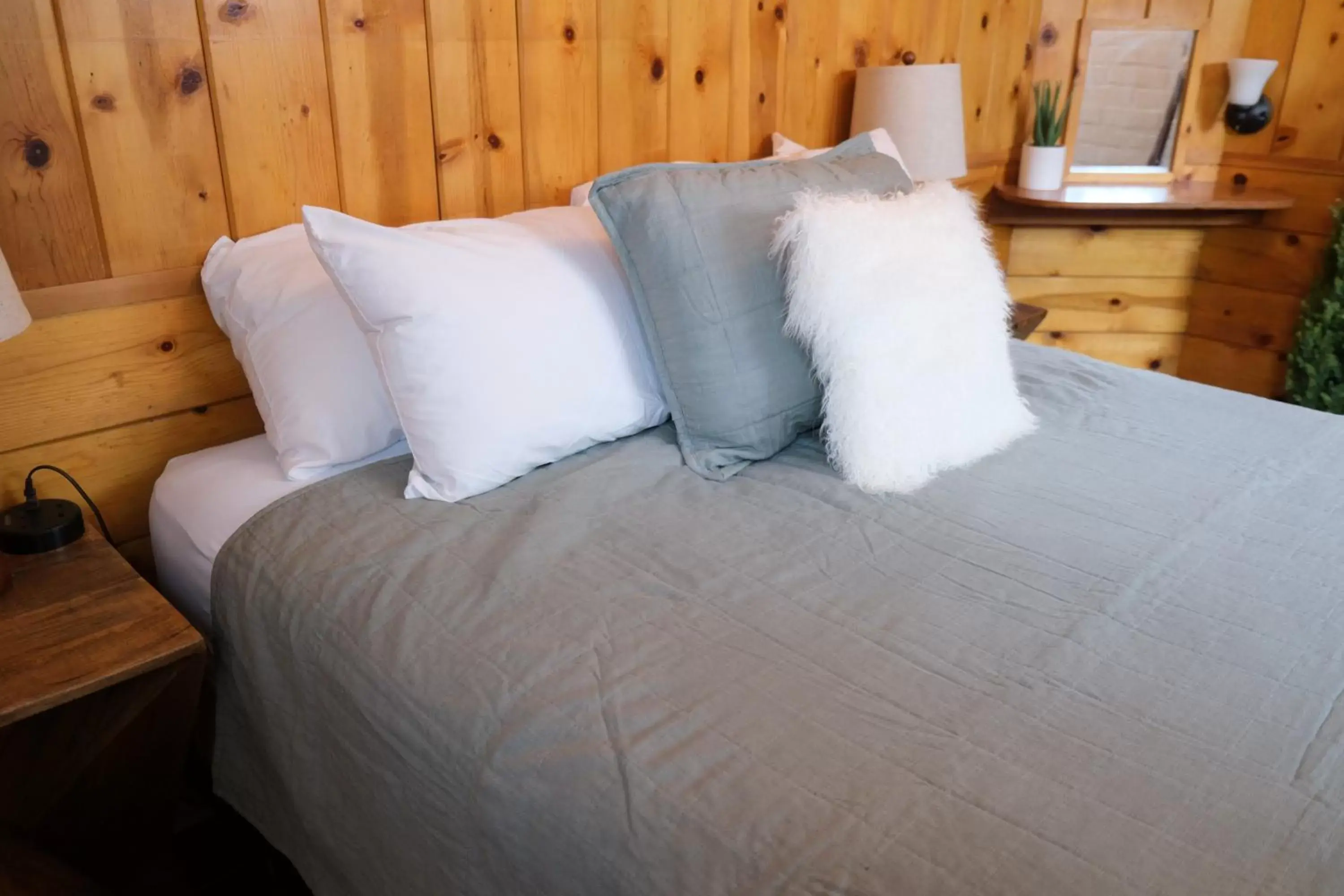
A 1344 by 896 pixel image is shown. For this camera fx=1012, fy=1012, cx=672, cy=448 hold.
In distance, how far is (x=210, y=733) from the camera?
1403 mm

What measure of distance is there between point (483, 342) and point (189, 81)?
22.0 inches

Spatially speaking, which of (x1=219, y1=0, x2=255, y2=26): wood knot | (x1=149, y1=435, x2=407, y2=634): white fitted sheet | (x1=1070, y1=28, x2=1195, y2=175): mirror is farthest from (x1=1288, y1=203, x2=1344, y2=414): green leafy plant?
(x1=219, y1=0, x2=255, y2=26): wood knot

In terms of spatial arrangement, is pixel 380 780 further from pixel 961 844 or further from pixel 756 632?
pixel 961 844

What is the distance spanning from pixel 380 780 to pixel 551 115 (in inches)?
47.3

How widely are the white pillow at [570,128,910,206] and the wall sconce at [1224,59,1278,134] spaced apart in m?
1.14

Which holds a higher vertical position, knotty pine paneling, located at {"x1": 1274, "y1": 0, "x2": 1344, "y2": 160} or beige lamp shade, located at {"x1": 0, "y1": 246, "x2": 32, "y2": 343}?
knotty pine paneling, located at {"x1": 1274, "y1": 0, "x2": 1344, "y2": 160}

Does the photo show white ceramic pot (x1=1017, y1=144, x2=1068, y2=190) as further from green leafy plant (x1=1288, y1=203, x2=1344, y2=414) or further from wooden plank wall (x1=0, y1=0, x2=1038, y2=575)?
wooden plank wall (x1=0, y1=0, x2=1038, y2=575)

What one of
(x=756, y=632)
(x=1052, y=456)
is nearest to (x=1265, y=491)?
(x=1052, y=456)

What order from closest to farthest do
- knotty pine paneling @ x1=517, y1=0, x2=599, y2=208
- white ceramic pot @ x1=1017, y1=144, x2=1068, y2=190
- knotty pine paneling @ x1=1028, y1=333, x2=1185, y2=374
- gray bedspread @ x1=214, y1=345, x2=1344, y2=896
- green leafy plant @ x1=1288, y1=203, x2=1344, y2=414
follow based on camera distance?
gray bedspread @ x1=214, y1=345, x2=1344, y2=896
knotty pine paneling @ x1=517, y1=0, x2=599, y2=208
green leafy plant @ x1=1288, y1=203, x2=1344, y2=414
white ceramic pot @ x1=1017, y1=144, x2=1068, y2=190
knotty pine paneling @ x1=1028, y1=333, x2=1185, y2=374

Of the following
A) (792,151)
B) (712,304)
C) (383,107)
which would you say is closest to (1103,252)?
(792,151)

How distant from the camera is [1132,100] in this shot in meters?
2.75

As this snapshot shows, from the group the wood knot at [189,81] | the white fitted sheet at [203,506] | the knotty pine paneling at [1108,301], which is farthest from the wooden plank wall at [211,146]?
the knotty pine paneling at [1108,301]

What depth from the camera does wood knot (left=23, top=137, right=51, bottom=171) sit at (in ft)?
4.19

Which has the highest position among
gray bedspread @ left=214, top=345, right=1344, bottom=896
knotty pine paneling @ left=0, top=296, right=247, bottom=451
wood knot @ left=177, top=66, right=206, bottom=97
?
wood knot @ left=177, top=66, right=206, bottom=97
